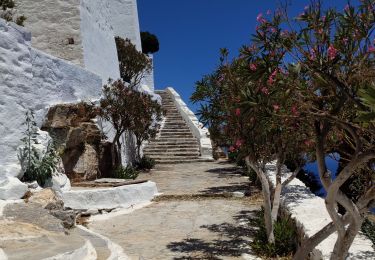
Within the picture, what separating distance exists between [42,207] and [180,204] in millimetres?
3986

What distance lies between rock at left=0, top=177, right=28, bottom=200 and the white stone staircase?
10.8 metres

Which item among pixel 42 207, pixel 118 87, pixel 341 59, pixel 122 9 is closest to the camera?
pixel 341 59

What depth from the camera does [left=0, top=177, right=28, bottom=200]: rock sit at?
7082mm

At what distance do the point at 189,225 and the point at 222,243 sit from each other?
132cm

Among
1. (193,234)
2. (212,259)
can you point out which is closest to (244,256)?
(212,259)

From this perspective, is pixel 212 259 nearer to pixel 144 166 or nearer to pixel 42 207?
pixel 42 207

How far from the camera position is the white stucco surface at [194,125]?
1952 cm

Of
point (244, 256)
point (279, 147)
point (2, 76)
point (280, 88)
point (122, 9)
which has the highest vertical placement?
point (122, 9)

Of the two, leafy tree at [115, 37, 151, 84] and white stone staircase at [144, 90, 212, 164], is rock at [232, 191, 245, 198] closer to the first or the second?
white stone staircase at [144, 90, 212, 164]

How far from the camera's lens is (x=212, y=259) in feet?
20.4

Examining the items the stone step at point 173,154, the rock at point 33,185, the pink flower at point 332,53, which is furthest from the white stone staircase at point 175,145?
the pink flower at point 332,53

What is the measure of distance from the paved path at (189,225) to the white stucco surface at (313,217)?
35.4 inches

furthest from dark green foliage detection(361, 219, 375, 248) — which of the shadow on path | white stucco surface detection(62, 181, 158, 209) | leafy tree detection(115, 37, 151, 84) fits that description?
leafy tree detection(115, 37, 151, 84)

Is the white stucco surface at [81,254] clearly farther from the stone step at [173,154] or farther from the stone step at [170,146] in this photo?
the stone step at [170,146]
